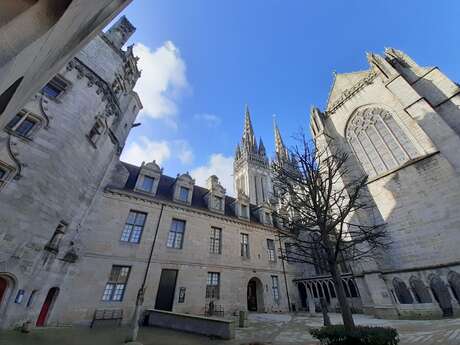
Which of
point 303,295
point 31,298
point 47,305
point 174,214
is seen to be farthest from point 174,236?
point 303,295

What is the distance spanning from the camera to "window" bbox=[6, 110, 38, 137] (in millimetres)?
8188

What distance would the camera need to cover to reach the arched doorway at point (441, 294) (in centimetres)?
1085

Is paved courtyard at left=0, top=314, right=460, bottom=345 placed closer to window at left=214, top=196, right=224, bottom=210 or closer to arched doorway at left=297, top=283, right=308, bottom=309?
window at left=214, top=196, right=224, bottom=210

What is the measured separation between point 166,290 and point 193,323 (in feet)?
15.1

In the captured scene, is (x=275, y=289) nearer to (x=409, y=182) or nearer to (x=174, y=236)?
(x=174, y=236)

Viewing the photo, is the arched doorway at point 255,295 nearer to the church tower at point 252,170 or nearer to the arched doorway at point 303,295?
the arched doorway at point 303,295

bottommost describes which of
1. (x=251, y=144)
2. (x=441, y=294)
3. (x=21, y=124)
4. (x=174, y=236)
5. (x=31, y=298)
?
(x=31, y=298)

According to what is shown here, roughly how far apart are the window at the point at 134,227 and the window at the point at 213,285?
5883 mm

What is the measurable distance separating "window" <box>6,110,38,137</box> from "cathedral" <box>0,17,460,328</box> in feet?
0.15

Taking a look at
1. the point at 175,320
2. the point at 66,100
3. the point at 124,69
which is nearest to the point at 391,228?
the point at 175,320

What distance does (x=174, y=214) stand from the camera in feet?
49.3

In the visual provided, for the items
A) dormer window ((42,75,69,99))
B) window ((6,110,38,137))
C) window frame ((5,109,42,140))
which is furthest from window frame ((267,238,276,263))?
dormer window ((42,75,69,99))

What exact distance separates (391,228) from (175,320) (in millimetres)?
15181

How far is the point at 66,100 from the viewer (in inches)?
407
